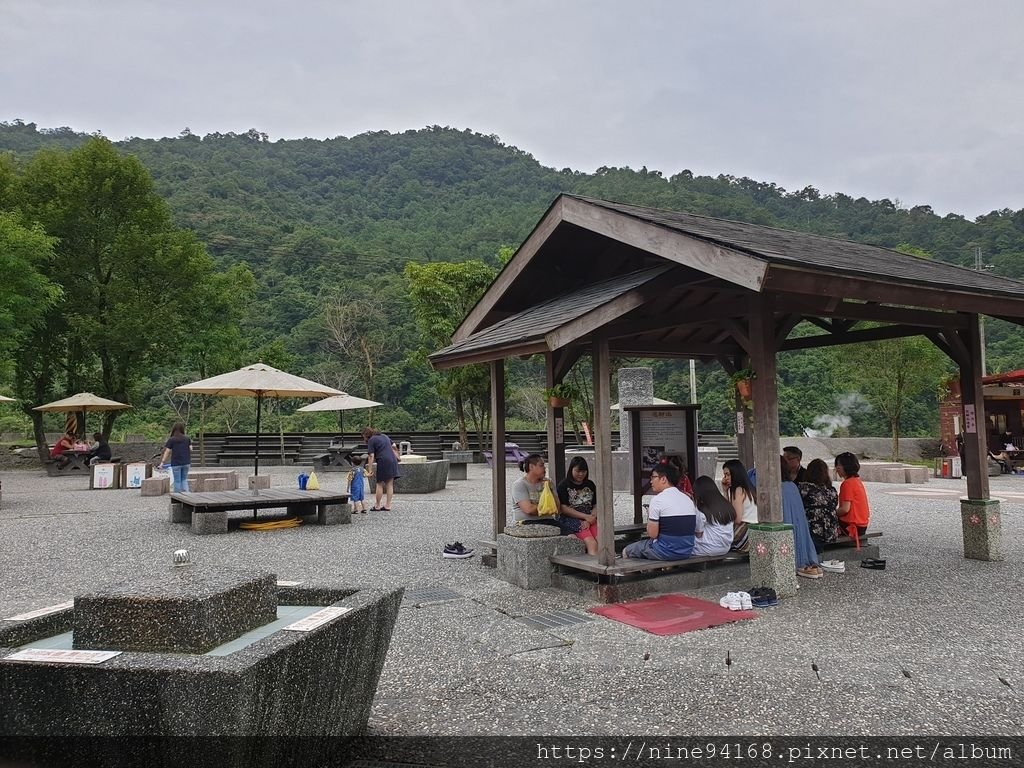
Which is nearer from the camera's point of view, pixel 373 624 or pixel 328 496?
pixel 373 624

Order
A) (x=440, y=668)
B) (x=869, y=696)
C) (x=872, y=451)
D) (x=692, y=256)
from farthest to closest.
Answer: (x=872, y=451) → (x=692, y=256) → (x=440, y=668) → (x=869, y=696)

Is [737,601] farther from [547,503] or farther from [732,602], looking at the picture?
[547,503]

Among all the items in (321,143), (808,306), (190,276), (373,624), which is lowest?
(373,624)

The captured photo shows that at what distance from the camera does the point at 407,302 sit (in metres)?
41.6

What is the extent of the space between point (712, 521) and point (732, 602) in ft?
3.56

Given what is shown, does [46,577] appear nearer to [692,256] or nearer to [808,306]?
[692,256]

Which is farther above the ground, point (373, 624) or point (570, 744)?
point (373, 624)

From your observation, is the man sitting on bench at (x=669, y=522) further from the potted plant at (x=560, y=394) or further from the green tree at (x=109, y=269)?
the green tree at (x=109, y=269)

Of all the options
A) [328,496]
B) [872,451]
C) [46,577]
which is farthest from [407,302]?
[46,577]

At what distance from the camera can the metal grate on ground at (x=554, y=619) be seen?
Result: 537 centimetres

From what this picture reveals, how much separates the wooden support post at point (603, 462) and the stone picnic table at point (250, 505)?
19.1 feet

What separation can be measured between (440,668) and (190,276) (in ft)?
78.1

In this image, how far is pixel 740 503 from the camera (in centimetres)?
677

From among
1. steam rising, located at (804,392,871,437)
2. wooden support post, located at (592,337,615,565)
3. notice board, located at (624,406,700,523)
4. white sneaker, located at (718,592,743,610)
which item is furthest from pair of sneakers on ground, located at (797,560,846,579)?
steam rising, located at (804,392,871,437)
